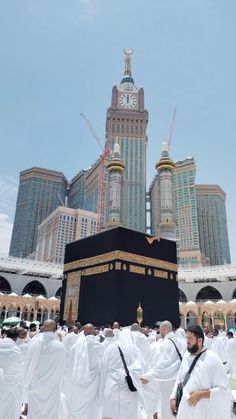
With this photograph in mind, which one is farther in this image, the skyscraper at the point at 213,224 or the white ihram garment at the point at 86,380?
the skyscraper at the point at 213,224

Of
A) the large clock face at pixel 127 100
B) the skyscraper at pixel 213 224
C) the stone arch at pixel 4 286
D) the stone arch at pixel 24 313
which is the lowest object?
the stone arch at pixel 24 313

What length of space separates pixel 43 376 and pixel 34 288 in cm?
2963

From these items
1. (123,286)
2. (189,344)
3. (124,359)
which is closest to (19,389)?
(124,359)

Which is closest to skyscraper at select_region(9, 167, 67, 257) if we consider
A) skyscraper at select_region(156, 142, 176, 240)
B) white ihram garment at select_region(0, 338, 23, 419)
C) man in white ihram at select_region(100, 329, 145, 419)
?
skyscraper at select_region(156, 142, 176, 240)

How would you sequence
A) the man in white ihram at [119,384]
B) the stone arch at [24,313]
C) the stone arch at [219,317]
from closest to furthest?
the man in white ihram at [119,384], the stone arch at [24,313], the stone arch at [219,317]

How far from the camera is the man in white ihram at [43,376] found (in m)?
3.24

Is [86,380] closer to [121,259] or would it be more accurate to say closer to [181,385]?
[181,385]

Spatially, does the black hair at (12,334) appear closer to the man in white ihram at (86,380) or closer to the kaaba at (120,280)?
the man in white ihram at (86,380)

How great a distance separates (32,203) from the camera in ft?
262

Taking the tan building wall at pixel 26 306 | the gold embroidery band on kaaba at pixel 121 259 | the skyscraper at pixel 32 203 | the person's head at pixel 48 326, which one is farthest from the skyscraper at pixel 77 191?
the person's head at pixel 48 326

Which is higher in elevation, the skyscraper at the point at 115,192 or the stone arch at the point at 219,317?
the skyscraper at the point at 115,192

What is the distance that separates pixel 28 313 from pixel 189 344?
24767mm

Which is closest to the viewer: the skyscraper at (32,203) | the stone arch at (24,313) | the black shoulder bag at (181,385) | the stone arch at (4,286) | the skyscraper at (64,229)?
the black shoulder bag at (181,385)

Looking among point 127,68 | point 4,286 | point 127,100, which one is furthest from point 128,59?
point 4,286
